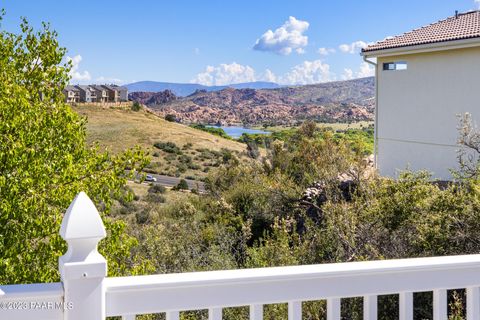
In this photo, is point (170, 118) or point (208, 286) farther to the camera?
point (170, 118)

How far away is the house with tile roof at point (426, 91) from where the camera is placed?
13969 mm

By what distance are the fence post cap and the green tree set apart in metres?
3.99

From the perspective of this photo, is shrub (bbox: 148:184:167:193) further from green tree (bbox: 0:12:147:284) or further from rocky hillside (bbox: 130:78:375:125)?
green tree (bbox: 0:12:147:284)

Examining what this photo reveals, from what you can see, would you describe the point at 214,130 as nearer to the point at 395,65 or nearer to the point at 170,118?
the point at 170,118

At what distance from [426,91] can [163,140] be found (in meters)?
31.6

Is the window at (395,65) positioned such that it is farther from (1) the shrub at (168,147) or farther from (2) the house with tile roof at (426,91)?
(1) the shrub at (168,147)

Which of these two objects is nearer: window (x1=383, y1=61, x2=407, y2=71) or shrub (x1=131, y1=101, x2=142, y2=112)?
window (x1=383, y1=61, x2=407, y2=71)

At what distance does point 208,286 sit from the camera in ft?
7.25

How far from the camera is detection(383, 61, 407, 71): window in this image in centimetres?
1561

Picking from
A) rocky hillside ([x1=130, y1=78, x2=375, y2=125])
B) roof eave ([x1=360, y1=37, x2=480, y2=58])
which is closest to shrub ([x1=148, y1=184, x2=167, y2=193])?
rocky hillside ([x1=130, y1=78, x2=375, y2=125])

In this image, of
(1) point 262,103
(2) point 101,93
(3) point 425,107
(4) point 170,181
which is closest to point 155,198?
(4) point 170,181

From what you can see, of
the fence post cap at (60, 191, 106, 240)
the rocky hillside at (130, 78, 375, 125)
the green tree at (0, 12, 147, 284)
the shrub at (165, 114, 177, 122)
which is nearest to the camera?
the fence post cap at (60, 191, 106, 240)

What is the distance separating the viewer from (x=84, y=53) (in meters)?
Answer: 69.8

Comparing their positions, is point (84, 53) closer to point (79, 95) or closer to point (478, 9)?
point (79, 95)
